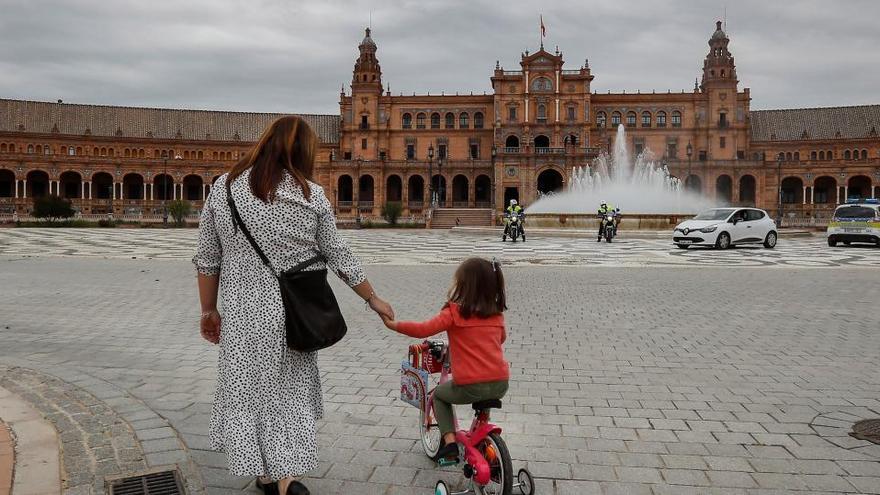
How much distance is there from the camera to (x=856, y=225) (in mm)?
27484

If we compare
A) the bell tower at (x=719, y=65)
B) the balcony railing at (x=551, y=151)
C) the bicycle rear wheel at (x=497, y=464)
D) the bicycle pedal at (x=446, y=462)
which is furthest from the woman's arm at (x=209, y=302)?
the bell tower at (x=719, y=65)

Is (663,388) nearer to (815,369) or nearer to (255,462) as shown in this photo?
(815,369)

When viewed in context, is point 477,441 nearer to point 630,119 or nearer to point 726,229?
point 726,229

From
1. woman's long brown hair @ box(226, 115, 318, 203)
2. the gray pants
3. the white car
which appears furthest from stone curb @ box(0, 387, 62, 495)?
the white car

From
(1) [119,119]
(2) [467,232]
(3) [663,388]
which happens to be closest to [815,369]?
(3) [663,388]

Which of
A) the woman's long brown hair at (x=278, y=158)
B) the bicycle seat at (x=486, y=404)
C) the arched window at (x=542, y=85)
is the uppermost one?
the arched window at (x=542, y=85)

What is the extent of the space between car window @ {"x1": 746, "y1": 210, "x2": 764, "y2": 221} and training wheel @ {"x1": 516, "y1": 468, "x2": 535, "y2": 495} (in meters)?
24.8

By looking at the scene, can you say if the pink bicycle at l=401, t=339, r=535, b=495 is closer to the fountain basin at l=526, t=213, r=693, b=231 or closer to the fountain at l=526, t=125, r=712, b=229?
the fountain basin at l=526, t=213, r=693, b=231

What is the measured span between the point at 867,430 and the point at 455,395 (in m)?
3.05

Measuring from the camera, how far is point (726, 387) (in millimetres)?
5781

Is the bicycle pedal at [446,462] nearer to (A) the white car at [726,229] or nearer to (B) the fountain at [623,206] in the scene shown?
(A) the white car at [726,229]

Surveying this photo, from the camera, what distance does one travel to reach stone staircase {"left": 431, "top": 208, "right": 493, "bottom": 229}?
5591 cm

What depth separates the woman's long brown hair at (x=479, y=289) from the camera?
3.48 meters

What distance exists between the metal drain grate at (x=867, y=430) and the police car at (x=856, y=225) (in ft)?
86.9
